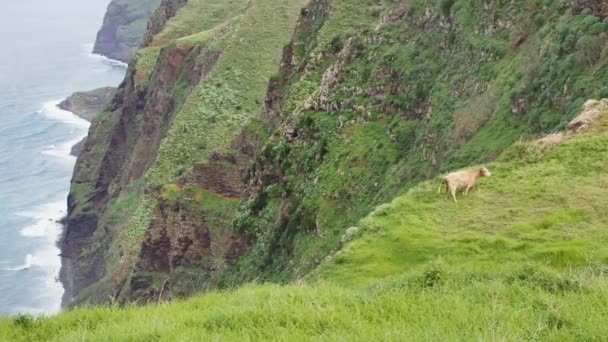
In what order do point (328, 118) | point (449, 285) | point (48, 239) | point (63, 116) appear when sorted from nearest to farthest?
1. point (449, 285)
2. point (328, 118)
3. point (48, 239)
4. point (63, 116)

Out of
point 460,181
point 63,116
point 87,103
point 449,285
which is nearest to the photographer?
point 449,285

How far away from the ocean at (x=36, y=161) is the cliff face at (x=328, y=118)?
320 inches

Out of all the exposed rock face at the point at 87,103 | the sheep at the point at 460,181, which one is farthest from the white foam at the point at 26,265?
Result: the sheep at the point at 460,181

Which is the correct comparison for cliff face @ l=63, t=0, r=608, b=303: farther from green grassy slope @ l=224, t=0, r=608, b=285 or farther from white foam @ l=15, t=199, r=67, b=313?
white foam @ l=15, t=199, r=67, b=313

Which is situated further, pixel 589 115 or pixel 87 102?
pixel 87 102

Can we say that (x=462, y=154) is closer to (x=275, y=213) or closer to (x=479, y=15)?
(x=479, y=15)

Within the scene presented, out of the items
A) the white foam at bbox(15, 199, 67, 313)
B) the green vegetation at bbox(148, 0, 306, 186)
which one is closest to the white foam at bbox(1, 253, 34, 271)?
the white foam at bbox(15, 199, 67, 313)

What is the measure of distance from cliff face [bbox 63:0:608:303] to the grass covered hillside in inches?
80.1

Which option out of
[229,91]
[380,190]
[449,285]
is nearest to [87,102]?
[229,91]

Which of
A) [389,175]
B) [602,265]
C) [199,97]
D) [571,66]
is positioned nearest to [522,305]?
[602,265]

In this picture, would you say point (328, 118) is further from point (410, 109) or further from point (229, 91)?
point (229, 91)

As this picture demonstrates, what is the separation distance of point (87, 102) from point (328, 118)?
12382cm

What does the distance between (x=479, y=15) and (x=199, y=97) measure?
45026 millimetres

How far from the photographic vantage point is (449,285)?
8.48 m
